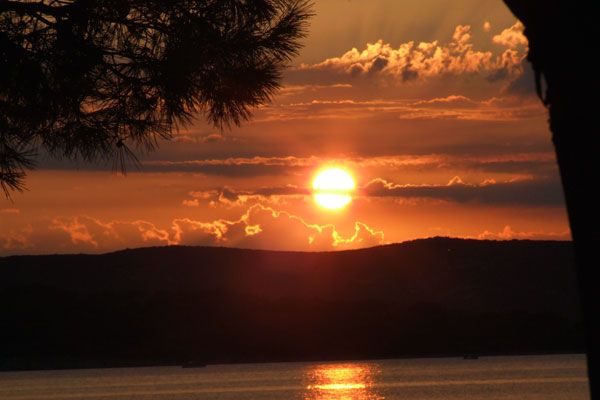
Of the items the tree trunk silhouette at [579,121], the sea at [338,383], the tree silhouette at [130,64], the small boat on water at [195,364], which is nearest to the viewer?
the tree trunk silhouette at [579,121]

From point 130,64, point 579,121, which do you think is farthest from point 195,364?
point 579,121

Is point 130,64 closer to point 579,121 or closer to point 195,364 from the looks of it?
point 579,121

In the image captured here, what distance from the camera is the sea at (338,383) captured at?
279 feet

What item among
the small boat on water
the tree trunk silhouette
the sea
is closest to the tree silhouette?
the tree trunk silhouette

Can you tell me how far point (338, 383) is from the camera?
109688 mm

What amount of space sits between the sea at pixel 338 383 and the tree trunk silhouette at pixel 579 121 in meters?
72.7

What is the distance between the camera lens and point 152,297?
144 m

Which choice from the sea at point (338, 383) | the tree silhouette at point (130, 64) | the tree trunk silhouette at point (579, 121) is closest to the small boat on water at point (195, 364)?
the sea at point (338, 383)

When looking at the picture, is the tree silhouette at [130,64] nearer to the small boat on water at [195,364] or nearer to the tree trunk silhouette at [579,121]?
the tree trunk silhouette at [579,121]

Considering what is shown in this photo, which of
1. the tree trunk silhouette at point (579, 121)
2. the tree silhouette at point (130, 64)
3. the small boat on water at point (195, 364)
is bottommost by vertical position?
the tree trunk silhouette at point (579, 121)

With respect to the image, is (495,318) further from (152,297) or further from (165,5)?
(165,5)

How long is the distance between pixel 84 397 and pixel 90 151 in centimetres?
8113

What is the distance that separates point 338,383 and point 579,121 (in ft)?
353

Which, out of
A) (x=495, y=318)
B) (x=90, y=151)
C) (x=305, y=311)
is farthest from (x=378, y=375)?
(x=90, y=151)
